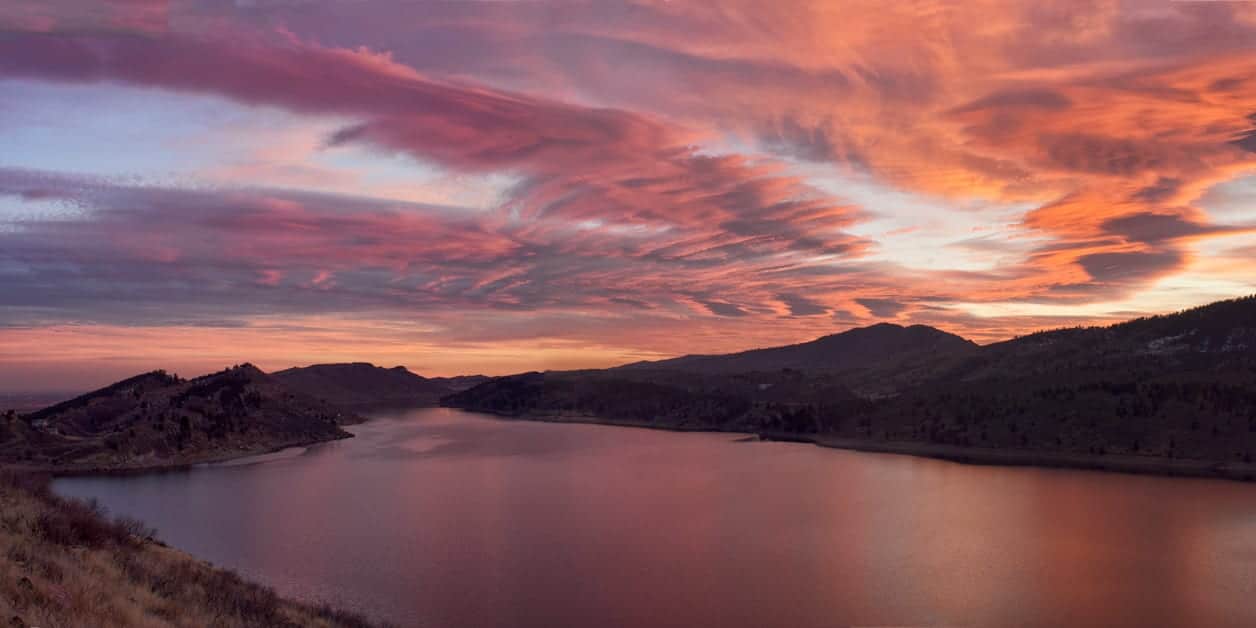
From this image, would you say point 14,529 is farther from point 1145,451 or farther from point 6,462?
point 1145,451

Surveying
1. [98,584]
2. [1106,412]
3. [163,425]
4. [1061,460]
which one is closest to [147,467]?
[163,425]

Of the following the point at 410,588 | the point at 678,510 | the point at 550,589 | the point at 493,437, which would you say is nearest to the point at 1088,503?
the point at 678,510

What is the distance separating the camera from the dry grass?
48.6 ft

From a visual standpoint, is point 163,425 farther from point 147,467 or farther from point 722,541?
point 722,541

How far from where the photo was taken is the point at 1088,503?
7838cm

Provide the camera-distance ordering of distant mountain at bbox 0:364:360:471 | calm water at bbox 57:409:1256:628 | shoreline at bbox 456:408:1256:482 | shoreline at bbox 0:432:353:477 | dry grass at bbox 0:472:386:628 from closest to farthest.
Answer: dry grass at bbox 0:472:386:628
calm water at bbox 57:409:1256:628
shoreline at bbox 456:408:1256:482
shoreline at bbox 0:432:353:477
distant mountain at bbox 0:364:360:471

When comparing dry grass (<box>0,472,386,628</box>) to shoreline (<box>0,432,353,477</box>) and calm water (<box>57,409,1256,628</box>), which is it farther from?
shoreline (<box>0,432,353,477</box>)

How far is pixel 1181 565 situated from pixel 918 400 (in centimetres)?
12047

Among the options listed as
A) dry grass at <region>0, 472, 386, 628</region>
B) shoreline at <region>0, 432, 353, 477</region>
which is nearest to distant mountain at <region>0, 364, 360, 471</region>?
shoreline at <region>0, 432, 353, 477</region>

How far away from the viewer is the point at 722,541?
5906 centimetres

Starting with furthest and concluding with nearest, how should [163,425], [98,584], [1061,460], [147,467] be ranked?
1. [163,425]
2. [1061,460]
3. [147,467]
4. [98,584]

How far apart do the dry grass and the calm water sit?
15.3 meters

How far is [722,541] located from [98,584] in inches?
1858

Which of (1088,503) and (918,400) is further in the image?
(918,400)
